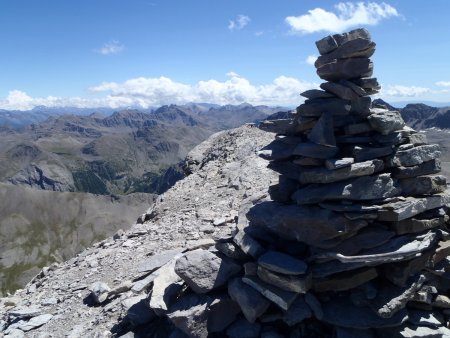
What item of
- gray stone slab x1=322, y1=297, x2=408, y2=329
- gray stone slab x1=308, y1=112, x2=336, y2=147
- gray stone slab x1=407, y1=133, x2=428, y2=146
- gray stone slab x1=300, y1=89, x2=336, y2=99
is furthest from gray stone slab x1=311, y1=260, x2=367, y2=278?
gray stone slab x1=300, y1=89, x2=336, y2=99

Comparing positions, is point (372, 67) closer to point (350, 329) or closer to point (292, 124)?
point (292, 124)

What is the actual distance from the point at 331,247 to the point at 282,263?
1.76 metres

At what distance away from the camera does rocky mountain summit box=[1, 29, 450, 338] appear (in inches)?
499

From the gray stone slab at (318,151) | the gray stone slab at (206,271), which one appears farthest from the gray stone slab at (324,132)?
the gray stone slab at (206,271)

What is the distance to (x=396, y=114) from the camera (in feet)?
45.4

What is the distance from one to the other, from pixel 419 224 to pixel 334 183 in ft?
Answer: 10.4

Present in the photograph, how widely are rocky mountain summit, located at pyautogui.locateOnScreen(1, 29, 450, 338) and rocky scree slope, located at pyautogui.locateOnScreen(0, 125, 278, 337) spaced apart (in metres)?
0.19

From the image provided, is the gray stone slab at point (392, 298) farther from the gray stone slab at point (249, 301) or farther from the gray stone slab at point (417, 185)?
the gray stone slab at point (249, 301)

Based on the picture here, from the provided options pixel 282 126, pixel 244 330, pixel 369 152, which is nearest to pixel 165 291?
pixel 244 330

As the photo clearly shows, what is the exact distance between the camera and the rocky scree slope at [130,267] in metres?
16.4

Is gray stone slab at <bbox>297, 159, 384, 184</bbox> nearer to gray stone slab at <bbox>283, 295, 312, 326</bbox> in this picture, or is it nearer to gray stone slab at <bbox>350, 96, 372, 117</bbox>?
gray stone slab at <bbox>350, 96, 372, 117</bbox>

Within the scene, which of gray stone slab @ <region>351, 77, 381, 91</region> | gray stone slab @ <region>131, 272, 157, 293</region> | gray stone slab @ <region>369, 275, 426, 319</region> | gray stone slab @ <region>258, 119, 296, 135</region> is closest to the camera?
gray stone slab @ <region>369, 275, 426, 319</region>

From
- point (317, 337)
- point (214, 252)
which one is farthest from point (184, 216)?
point (317, 337)

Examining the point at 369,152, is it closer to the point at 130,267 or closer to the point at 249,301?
the point at 249,301
